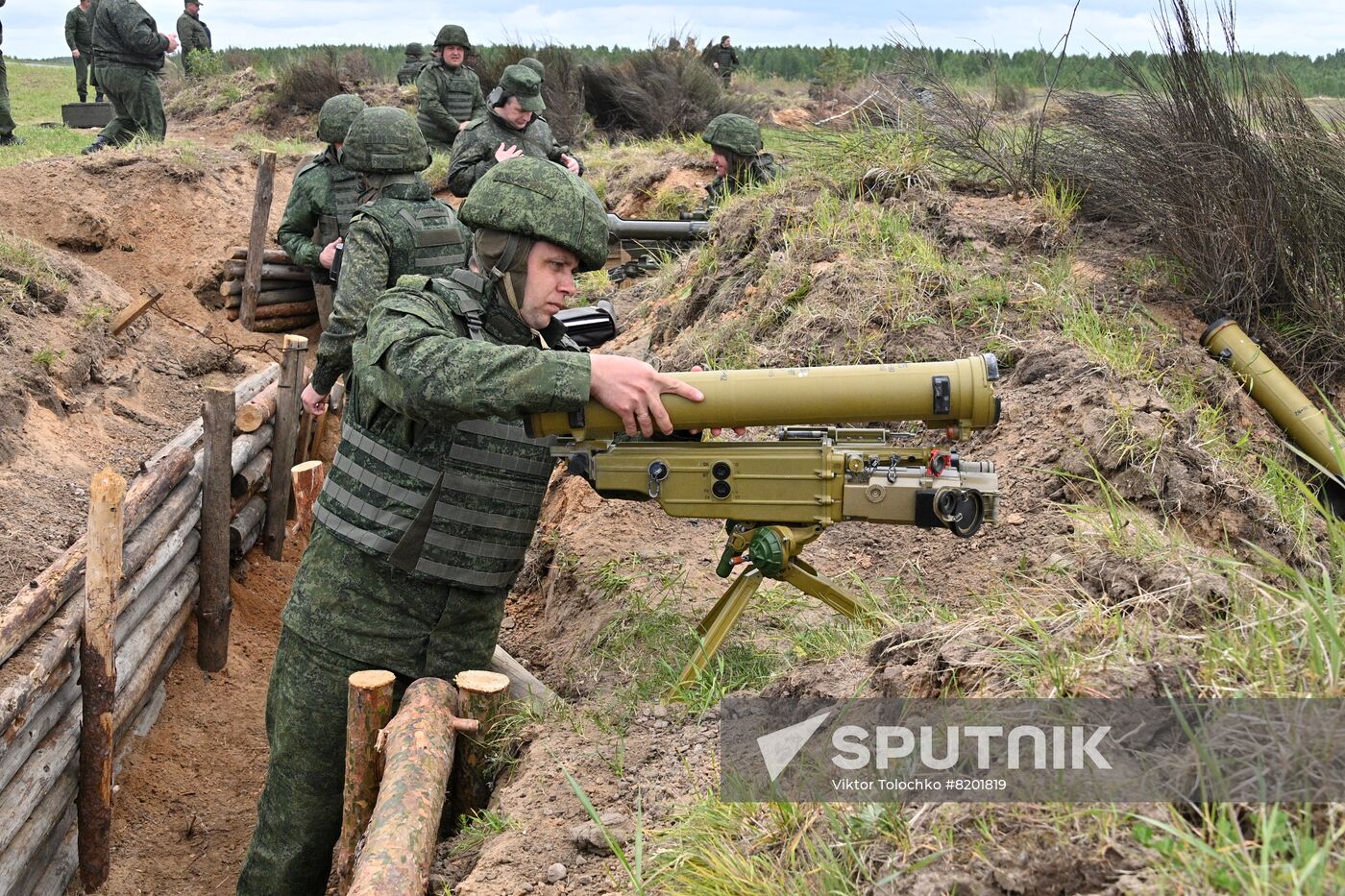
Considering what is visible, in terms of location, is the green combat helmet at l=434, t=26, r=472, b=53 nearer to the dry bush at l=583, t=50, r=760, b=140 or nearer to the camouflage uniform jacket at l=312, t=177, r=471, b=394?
the dry bush at l=583, t=50, r=760, b=140

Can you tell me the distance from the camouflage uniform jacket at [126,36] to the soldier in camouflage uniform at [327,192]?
5649 mm

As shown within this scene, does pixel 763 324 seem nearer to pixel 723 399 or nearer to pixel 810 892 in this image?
pixel 723 399

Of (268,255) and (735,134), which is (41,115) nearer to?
(268,255)

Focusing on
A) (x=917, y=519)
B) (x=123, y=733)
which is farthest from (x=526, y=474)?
(x=123, y=733)

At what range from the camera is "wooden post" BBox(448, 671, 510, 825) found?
3.39 metres

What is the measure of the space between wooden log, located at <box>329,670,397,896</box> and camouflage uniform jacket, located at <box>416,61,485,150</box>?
11.4 meters

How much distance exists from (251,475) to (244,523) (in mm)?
284

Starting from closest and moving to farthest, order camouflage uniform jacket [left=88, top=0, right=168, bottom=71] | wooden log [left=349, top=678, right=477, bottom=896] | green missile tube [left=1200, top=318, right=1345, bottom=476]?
wooden log [left=349, top=678, right=477, bottom=896] → green missile tube [left=1200, top=318, right=1345, bottom=476] → camouflage uniform jacket [left=88, top=0, right=168, bottom=71]

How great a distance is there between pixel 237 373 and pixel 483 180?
6.71 m

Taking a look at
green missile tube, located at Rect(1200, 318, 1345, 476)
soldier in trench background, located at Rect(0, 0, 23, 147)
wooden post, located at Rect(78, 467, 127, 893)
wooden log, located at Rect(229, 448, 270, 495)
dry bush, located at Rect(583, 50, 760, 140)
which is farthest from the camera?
dry bush, located at Rect(583, 50, 760, 140)

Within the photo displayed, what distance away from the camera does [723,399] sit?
9.78 feet

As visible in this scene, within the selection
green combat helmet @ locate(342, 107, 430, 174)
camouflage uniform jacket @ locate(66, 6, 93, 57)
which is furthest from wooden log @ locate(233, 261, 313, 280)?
camouflage uniform jacket @ locate(66, 6, 93, 57)

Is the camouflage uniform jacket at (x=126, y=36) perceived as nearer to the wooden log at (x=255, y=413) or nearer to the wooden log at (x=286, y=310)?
the wooden log at (x=286, y=310)

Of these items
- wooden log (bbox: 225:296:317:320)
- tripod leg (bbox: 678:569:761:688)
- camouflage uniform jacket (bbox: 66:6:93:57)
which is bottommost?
wooden log (bbox: 225:296:317:320)
